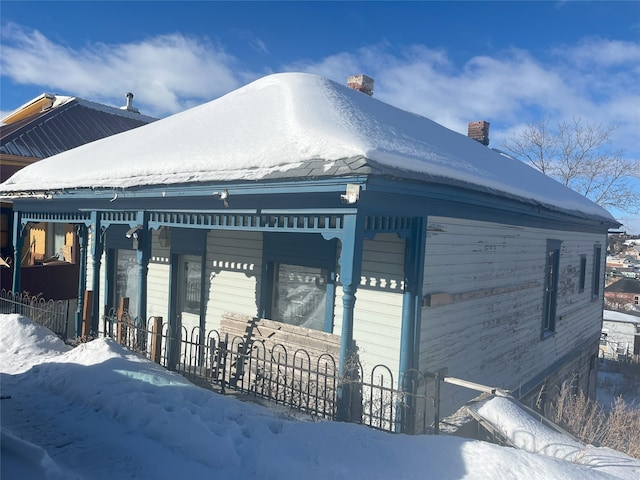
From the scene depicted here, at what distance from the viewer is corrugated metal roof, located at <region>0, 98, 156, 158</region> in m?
16.7

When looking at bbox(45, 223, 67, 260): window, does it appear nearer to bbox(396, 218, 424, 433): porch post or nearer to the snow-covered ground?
the snow-covered ground

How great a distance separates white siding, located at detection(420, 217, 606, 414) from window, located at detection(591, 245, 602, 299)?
3387 mm

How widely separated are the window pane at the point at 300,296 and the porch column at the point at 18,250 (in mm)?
6802

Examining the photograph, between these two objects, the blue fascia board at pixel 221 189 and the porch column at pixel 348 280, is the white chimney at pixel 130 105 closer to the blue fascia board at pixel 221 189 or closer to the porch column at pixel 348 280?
the blue fascia board at pixel 221 189

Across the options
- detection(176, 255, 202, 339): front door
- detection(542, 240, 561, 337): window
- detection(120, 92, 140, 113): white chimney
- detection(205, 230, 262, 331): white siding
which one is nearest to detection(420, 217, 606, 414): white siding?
detection(542, 240, 561, 337): window

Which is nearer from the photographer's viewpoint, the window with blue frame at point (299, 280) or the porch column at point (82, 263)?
the window with blue frame at point (299, 280)

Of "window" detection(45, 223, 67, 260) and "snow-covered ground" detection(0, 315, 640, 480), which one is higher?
"window" detection(45, 223, 67, 260)

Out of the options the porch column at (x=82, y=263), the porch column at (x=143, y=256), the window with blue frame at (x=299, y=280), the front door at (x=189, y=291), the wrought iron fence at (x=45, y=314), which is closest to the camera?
the window with blue frame at (x=299, y=280)

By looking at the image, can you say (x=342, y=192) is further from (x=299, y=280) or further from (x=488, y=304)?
(x=488, y=304)

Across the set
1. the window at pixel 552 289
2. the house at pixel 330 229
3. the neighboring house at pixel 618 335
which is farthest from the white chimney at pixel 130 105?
the neighboring house at pixel 618 335

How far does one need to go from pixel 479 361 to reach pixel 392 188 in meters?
4.38

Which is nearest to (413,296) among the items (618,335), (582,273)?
(582,273)

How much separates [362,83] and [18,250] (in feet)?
31.9

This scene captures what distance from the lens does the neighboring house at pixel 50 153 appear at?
13.1 meters
